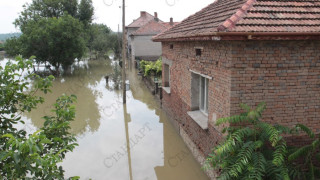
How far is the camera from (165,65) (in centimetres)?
1132

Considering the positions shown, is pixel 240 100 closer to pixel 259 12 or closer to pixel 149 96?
pixel 259 12

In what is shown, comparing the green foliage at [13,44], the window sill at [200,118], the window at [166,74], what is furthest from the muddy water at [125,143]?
the green foliage at [13,44]

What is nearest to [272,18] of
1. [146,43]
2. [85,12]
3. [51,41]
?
[51,41]

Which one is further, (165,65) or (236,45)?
(165,65)

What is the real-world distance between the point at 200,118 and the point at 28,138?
523cm

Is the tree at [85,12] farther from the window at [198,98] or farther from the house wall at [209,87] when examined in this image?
the window at [198,98]

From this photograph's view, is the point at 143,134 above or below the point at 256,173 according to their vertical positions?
below

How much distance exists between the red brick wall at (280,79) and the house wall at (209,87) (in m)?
0.26

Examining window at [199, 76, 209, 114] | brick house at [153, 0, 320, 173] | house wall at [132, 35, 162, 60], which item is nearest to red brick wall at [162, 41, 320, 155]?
brick house at [153, 0, 320, 173]

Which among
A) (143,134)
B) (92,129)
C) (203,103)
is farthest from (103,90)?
(203,103)

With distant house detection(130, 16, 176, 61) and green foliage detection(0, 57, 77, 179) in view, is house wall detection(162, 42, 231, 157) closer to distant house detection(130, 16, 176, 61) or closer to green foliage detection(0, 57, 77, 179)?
green foliage detection(0, 57, 77, 179)

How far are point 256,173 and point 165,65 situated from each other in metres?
7.72

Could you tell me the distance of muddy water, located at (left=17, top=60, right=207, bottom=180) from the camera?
7043 millimetres

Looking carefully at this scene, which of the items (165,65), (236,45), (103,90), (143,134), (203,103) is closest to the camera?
(236,45)
